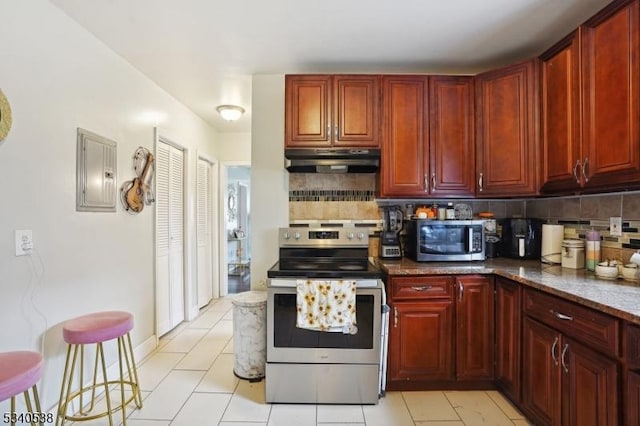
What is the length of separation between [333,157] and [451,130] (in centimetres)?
98

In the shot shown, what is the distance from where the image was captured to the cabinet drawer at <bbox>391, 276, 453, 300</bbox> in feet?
7.63

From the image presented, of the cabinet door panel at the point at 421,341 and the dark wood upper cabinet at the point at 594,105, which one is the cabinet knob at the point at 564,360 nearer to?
the cabinet door panel at the point at 421,341

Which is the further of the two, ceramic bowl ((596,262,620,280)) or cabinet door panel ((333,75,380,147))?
cabinet door panel ((333,75,380,147))

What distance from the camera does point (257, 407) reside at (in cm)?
220

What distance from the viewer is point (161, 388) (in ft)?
8.02

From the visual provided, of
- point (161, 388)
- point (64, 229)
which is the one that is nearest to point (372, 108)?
point (64, 229)

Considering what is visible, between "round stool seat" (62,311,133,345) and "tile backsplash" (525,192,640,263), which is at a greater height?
"tile backsplash" (525,192,640,263)

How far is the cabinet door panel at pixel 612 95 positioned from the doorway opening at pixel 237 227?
5.15 metres

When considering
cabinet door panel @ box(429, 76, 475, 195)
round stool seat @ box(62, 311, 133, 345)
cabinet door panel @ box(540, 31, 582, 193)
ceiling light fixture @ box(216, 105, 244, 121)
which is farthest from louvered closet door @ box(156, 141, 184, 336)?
cabinet door panel @ box(540, 31, 582, 193)

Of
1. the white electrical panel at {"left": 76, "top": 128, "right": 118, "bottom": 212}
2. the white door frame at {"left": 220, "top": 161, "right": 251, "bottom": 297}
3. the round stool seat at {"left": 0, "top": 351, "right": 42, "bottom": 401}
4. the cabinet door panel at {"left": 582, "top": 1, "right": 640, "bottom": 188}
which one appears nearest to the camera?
the round stool seat at {"left": 0, "top": 351, "right": 42, "bottom": 401}

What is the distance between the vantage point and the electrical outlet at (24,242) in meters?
1.73

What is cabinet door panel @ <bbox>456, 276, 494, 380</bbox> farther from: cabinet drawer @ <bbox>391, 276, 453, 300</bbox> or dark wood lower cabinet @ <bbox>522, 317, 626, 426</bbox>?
dark wood lower cabinet @ <bbox>522, 317, 626, 426</bbox>

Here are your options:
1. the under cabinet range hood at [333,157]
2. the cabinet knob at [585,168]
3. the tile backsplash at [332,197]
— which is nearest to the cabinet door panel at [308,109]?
the under cabinet range hood at [333,157]

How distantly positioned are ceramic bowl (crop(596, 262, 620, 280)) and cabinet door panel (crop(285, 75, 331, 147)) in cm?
197
